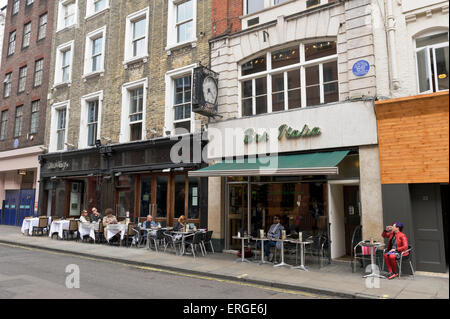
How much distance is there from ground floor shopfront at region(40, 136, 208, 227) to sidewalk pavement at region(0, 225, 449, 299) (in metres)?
2.70

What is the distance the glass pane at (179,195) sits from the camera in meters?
14.4

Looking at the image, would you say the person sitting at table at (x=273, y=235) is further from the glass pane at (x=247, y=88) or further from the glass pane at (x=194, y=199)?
the glass pane at (x=247, y=88)

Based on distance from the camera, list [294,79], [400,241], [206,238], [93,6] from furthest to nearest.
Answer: [93,6] → [294,79] → [206,238] → [400,241]

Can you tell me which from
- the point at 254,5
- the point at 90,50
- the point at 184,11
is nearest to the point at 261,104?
the point at 254,5

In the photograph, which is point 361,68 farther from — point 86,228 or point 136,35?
point 86,228

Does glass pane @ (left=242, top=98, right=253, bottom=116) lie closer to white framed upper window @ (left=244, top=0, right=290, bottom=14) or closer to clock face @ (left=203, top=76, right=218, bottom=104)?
clock face @ (left=203, top=76, right=218, bottom=104)

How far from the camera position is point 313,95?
1154 centimetres

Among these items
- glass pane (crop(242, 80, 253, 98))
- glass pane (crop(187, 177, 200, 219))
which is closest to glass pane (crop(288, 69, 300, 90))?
glass pane (crop(242, 80, 253, 98))

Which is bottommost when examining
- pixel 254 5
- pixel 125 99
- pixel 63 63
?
pixel 125 99

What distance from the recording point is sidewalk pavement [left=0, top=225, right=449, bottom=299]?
711cm

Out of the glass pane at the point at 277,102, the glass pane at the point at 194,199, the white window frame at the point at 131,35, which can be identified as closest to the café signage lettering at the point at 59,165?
the white window frame at the point at 131,35

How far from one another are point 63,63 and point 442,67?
66.1 ft

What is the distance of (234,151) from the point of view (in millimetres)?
12547
